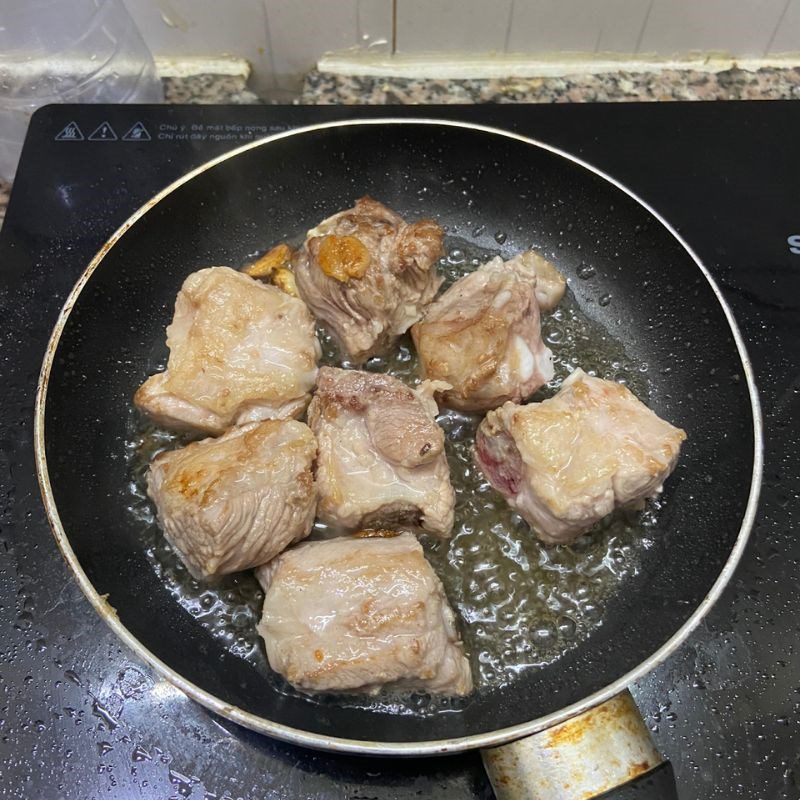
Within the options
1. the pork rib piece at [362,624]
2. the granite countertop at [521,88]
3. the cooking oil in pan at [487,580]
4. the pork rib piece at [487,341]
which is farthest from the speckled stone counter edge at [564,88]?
the pork rib piece at [362,624]

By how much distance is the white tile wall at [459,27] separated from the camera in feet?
6.48

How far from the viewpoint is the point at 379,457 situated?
1287 mm

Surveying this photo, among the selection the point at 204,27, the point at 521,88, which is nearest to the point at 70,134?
the point at 204,27

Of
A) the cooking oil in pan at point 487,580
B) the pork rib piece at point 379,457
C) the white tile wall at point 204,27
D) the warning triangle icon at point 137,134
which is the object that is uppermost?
the white tile wall at point 204,27

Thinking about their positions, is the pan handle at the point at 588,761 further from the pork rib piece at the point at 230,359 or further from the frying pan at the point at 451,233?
the pork rib piece at the point at 230,359

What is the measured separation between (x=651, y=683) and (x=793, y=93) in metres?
1.90

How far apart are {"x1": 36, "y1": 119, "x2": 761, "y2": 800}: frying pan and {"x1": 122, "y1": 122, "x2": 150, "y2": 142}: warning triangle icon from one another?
0.31 m

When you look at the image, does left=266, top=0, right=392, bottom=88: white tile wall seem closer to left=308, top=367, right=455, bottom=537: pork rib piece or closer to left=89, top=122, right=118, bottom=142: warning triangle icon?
left=89, top=122, right=118, bottom=142: warning triangle icon

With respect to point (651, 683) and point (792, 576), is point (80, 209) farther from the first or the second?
point (792, 576)

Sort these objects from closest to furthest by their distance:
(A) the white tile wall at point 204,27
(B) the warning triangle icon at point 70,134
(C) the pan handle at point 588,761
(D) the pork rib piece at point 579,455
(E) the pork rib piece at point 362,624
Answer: (C) the pan handle at point 588,761 → (E) the pork rib piece at point 362,624 → (D) the pork rib piece at point 579,455 → (B) the warning triangle icon at point 70,134 → (A) the white tile wall at point 204,27

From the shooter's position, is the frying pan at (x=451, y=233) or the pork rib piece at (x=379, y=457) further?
the pork rib piece at (x=379, y=457)

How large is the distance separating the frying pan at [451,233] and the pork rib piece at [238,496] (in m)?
0.15

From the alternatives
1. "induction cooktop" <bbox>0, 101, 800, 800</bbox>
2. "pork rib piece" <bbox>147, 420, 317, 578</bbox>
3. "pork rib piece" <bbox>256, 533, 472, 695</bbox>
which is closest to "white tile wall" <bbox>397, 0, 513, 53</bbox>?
"induction cooktop" <bbox>0, 101, 800, 800</bbox>

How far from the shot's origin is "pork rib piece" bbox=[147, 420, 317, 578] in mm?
1169
